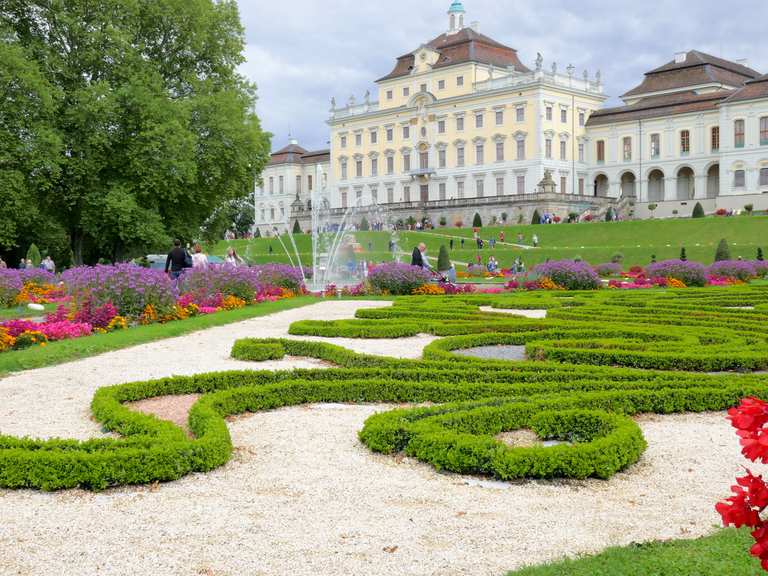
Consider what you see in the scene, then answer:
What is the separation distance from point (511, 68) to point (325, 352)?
179 feet

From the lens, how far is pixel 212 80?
2491cm

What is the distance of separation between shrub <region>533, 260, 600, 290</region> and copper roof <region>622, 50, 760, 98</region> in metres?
42.5

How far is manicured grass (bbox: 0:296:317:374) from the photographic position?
7.90m

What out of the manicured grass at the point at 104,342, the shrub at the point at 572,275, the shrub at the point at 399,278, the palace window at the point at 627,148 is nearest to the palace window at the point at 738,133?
the palace window at the point at 627,148

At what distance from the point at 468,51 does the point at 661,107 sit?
42.5 feet

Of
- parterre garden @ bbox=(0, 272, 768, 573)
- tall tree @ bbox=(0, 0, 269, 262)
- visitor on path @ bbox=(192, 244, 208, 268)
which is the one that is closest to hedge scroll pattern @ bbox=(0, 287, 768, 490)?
parterre garden @ bbox=(0, 272, 768, 573)

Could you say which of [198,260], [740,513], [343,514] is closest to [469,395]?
[343,514]

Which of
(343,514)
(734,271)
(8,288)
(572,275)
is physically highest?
(8,288)

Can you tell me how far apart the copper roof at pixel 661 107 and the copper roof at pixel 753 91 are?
1040 millimetres

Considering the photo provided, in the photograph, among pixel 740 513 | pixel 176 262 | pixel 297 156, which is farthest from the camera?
pixel 297 156

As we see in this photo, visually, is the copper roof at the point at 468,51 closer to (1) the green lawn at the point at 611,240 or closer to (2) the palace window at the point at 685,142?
(2) the palace window at the point at 685,142

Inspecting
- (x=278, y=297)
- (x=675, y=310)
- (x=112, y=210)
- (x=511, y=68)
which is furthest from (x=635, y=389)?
(x=511, y=68)

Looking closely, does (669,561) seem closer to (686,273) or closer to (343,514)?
(343,514)

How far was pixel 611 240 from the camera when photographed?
1506 inches
